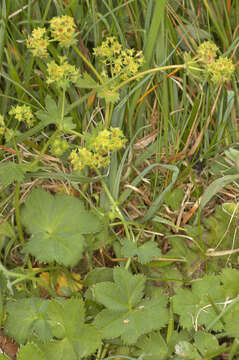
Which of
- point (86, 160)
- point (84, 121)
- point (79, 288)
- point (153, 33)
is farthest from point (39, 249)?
point (153, 33)

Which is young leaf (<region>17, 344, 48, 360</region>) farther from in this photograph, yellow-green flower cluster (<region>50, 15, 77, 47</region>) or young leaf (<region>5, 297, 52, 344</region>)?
yellow-green flower cluster (<region>50, 15, 77, 47</region>)

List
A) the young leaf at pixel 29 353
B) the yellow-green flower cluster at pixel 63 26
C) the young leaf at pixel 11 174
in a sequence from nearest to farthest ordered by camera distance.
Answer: the yellow-green flower cluster at pixel 63 26 < the young leaf at pixel 29 353 < the young leaf at pixel 11 174

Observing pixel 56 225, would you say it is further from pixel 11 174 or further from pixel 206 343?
pixel 206 343

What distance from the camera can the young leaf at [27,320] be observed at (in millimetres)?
1757

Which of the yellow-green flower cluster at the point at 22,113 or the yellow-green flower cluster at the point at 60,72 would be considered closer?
the yellow-green flower cluster at the point at 60,72

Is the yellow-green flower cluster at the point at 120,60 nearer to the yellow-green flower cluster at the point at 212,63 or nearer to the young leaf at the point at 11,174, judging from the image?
the yellow-green flower cluster at the point at 212,63

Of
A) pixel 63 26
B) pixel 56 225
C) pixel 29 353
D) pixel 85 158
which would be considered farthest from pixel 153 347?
pixel 63 26

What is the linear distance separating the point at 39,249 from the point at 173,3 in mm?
1113

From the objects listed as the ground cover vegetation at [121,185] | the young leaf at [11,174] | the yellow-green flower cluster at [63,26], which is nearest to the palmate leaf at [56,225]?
the ground cover vegetation at [121,185]

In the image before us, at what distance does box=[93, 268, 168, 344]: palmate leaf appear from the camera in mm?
1727

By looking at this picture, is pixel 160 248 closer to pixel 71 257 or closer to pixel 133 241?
pixel 133 241

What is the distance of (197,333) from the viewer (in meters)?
1.74

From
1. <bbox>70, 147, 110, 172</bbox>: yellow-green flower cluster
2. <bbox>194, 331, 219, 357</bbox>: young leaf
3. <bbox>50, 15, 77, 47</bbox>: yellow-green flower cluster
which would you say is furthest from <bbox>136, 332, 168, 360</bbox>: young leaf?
<bbox>50, 15, 77, 47</bbox>: yellow-green flower cluster

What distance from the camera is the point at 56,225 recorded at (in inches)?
73.0
